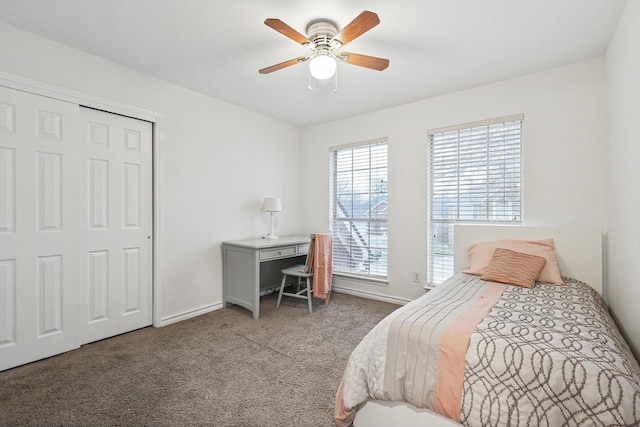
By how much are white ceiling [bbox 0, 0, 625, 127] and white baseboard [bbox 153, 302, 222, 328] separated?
2.43 m

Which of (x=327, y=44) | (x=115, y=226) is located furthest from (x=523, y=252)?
(x=115, y=226)

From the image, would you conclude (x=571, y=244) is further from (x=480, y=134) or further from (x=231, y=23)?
(x=231, y=23)

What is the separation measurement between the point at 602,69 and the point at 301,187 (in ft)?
11.6

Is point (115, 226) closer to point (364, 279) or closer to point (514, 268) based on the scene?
point (364, 279)

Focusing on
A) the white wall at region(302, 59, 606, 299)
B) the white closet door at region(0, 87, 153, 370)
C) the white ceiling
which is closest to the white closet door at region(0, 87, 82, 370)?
the white closet door at region(0, 87, 153, 370)

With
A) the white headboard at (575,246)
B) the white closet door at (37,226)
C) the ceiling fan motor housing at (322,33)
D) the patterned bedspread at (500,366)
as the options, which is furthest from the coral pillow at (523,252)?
the white closet door at (37,226)

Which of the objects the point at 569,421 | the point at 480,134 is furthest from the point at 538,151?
the point at 569,421

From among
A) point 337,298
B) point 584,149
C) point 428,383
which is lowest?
point 337,298

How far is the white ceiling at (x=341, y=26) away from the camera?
1875mm

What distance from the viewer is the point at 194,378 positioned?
6.52 feet

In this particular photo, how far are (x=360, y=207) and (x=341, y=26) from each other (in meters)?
2.34

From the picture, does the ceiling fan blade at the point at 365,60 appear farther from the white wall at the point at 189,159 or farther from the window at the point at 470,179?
the white wall at the point at 189,159

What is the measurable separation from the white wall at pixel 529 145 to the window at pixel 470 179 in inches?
3.6

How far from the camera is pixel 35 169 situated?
7.16 feet
